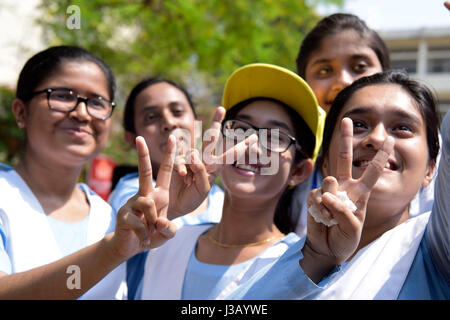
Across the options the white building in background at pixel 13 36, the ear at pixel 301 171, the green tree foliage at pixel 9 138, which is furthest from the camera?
the white building in background at pixel 13 36

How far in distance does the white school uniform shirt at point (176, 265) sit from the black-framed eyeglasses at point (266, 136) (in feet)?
1.24

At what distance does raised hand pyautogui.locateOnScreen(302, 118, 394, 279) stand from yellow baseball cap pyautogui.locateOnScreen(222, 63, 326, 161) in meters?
0.61

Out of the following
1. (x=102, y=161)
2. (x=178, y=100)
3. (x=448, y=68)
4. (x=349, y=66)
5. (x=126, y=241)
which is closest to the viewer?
(x=126, y=241)

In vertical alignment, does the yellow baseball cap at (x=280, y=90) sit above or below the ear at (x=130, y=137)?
below

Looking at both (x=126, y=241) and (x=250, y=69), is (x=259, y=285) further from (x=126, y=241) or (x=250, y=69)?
(x=250, y=69)

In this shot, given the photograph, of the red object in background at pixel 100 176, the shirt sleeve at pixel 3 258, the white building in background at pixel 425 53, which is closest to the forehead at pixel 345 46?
the shirt sleeve at pixel 3 258

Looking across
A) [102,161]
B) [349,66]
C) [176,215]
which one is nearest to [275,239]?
[176,215]

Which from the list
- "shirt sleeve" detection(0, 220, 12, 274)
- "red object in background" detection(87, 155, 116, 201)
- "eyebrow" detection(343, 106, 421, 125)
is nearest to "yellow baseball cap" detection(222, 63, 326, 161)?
"eyebrow" detection(343, 106, 421, 125)

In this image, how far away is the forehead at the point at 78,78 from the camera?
2131 mm

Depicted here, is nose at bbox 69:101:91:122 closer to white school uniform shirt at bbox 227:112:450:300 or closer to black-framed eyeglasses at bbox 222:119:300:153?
black-framed eyeglasses at bbox 222:119:300:153

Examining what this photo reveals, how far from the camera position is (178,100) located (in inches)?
111

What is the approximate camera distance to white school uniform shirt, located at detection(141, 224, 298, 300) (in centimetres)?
179

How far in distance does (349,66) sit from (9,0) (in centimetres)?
1139

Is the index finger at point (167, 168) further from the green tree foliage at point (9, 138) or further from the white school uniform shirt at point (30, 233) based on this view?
the green tree foliage at point (9, 138)
